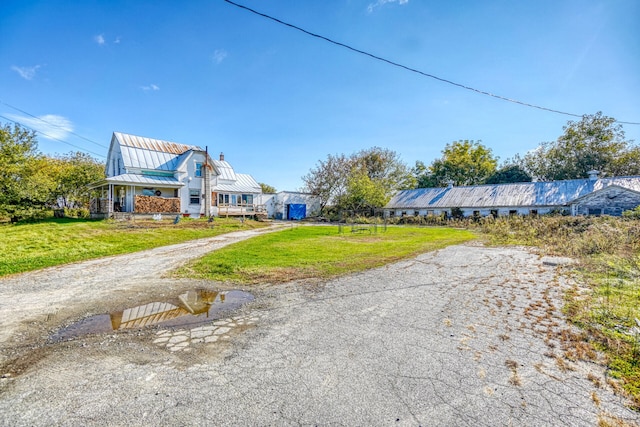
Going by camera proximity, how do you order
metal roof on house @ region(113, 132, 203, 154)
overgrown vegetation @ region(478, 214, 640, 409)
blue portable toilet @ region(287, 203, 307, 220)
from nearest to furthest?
overgrown vegetation @ region(478, 214, 640, 409), metal roof on house @ region(113, 132, 203, 154), blue portable toilet @ region(287, 203, 307, 220)

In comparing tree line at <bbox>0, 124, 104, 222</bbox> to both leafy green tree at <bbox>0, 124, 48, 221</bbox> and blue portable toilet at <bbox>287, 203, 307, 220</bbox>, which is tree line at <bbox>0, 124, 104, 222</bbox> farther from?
blue portable toilet at <bbox>287, 203, 307, 220</bbox>

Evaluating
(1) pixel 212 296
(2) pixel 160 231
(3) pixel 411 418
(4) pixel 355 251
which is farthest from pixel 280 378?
(2) pixel 160 231

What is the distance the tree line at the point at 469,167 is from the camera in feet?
121

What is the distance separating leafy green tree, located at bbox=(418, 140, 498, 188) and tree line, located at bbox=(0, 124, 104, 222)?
44022 mm

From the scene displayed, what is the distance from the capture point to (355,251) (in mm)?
11375

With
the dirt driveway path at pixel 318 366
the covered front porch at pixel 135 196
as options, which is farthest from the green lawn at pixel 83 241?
the dirt driveway path at pixel 318 366

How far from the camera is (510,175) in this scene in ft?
135

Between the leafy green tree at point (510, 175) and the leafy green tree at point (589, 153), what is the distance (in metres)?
3.39

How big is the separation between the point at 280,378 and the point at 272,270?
16.6 feet

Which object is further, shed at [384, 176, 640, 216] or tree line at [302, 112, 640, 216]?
Answer: tree line at [302, 112, 640, 216]

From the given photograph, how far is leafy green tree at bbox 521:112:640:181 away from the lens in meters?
36.2

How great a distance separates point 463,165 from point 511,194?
1301cm

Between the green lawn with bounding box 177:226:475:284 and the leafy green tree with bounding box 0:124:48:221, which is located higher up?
the leafy green tree with bounding box 0:124:48:221

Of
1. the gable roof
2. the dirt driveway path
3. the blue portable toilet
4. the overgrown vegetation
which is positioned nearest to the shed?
the blue portable toilet
